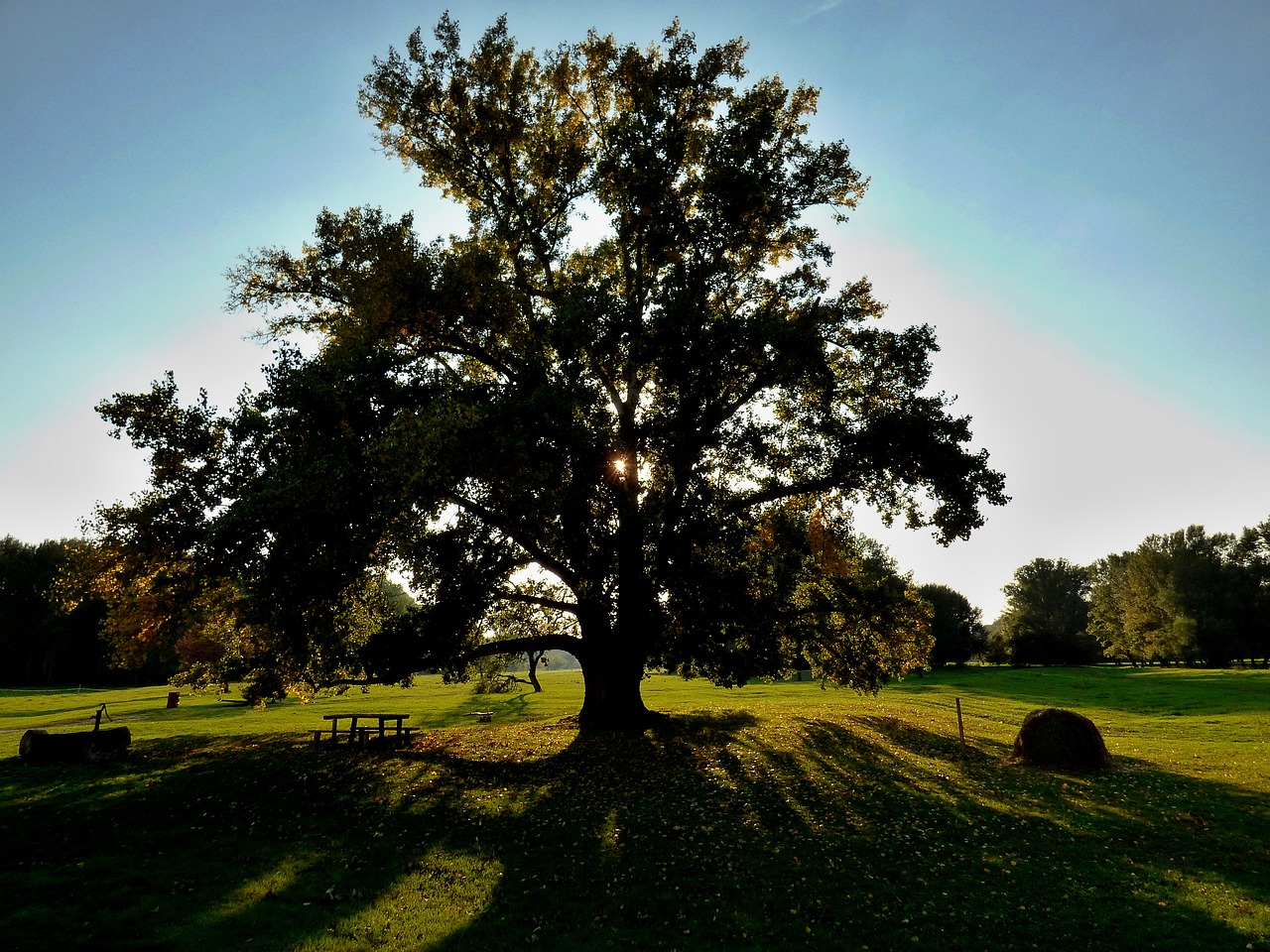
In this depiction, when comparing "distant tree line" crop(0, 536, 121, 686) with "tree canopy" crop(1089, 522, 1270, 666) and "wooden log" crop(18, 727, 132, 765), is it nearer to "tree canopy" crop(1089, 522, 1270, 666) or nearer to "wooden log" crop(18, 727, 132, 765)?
"wooden log" crop(18, 727, 132, 765)

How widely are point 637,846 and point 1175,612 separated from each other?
101m

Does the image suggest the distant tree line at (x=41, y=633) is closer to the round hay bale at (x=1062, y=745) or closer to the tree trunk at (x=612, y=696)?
the tree trunk at (x=612, y=696)

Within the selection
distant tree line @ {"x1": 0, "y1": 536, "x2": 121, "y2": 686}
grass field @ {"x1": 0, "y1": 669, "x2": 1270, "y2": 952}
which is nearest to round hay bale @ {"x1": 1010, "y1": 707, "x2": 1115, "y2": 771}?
grass field @ {"x1": 0, "y1": 669, "x2": 1270, "y2": 952}

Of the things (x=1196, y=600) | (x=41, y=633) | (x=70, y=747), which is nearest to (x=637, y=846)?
(x=70, y=747)

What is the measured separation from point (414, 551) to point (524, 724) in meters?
15.9

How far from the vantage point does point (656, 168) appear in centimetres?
2381

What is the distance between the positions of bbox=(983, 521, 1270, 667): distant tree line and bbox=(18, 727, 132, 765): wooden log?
103 metres

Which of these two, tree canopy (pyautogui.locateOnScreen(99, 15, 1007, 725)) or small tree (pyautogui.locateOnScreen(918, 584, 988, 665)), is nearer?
tree canopy (pyautogui.locateOnScreen(99, 15, 1007, 725))

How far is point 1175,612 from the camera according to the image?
84.6m

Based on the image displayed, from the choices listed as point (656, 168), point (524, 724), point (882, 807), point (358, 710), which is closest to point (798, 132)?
point (656, 168)

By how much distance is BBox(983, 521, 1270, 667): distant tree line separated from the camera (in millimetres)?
81312

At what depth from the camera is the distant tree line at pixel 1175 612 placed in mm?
81312

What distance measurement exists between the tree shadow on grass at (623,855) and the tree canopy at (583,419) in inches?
205

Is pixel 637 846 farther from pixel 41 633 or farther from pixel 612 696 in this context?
pixel 41 633
